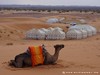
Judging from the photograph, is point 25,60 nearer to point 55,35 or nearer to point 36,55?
point 36,55

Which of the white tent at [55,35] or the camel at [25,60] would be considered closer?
the camel at [25,60]

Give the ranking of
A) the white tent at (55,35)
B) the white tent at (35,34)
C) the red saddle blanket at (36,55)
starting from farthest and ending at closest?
the white tent at (35,34), the white tent at (55,35), the red saddle blanket at (36,55)

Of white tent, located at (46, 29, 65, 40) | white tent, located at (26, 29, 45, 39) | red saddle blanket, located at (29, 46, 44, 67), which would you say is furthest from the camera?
white tent, located at (26, 29, 45, 39)

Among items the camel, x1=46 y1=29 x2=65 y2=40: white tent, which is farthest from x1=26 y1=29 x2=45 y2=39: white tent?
the camel

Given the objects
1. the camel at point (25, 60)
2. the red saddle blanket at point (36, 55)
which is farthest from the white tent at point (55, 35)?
the red saddle blanket at point (36, 55)

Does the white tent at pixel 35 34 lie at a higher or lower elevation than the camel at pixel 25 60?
lower

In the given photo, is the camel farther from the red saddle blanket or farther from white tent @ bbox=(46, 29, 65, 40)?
white tent @ bbox=(46, 29, 65, 40)

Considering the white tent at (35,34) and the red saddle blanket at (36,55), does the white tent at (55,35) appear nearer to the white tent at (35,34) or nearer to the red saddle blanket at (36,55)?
the white tent at (35,34)

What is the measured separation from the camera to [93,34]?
90.6 ft

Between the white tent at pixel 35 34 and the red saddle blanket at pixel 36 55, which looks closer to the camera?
the red saddle blanket at pixel 36 55

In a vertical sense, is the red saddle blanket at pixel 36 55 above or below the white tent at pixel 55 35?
above

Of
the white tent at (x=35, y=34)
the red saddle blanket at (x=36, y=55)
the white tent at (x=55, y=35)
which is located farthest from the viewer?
the white tent at (x=35, y=34)

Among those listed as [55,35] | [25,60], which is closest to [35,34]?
[55,35]

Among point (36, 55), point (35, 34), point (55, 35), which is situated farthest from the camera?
point (35, 34)
